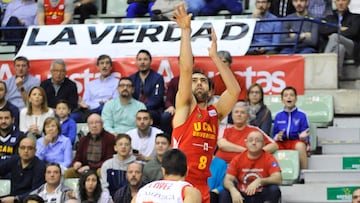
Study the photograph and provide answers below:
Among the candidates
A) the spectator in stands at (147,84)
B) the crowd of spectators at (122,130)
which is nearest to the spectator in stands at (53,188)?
the crowd of spectators at (122,130)

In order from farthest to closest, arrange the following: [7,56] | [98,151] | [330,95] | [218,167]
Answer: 1. [7,56]
2. [330,95]
3. [98,151]
4. [218,167]

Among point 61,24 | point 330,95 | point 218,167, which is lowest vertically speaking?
point 218,167

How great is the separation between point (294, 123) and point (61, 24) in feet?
16.6

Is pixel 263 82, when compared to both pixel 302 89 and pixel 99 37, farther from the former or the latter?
pixel 99 37

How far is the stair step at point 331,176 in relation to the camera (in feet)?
50.9

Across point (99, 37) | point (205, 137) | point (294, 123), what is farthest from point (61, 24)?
point (205, 137)

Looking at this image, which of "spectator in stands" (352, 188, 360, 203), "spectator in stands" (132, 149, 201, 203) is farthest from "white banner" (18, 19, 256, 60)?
"spectator in stands" (132, 149, 201, 203)

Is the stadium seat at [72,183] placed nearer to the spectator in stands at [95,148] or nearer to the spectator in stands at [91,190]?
the spectator in stands at [95,148]

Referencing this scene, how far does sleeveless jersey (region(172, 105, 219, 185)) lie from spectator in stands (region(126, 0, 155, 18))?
8.31 meters

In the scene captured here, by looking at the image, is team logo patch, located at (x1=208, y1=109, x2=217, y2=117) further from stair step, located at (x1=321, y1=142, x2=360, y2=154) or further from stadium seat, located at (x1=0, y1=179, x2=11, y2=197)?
stair step, located at (x1=321, y1=142, x2=360, y2=154)

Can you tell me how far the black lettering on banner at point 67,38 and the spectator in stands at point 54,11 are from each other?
2.31 ft

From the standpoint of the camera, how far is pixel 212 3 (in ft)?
63.0

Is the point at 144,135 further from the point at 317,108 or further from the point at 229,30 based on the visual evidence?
the point at 229,30

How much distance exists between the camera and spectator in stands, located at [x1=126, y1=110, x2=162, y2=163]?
52.6ft
